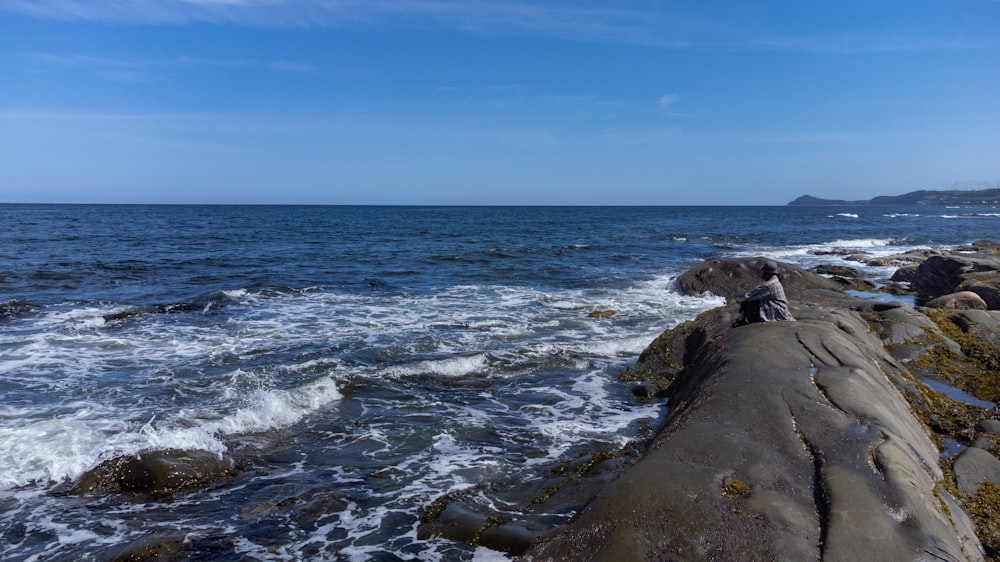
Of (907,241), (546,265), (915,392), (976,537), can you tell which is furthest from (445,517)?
(907,241)

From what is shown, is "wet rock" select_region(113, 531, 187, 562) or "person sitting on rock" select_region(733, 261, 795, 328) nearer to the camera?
"wet rock" select_region(113, 531, 187, 562)

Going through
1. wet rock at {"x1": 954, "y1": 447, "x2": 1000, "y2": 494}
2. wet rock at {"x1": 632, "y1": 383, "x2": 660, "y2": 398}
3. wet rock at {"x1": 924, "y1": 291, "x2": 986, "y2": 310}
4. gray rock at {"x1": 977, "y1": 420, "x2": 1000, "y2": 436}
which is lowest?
wet rock at {"x1": 632, "y1": 383, "x2": 660, "y2": 398}

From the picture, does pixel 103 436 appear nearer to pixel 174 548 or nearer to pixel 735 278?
pixel 174 548

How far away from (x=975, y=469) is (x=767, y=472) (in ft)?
11.2

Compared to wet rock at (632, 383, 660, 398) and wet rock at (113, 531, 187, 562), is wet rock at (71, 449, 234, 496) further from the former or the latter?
wet rock at (632, 383, 660, 398)

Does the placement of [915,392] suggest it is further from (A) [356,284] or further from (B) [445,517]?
(A) [356,284]

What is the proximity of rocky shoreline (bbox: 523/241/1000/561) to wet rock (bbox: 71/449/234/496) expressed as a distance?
209 inches

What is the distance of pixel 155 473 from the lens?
8.08 meters

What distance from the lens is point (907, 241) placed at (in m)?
48.5

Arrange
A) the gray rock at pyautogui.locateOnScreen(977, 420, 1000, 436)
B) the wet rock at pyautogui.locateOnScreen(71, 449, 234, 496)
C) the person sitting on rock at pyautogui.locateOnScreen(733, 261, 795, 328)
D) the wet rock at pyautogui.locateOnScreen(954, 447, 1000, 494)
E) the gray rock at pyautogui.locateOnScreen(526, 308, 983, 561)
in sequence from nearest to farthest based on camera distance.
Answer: the gray rock at pyautogui.locateOnScreen(526, 308, 983, 561)
the wet rock at pyautogui.locateOnScreen(954, 447, 1000, 494)
the wet rock at pyautogui.locateOnScreen(71, 449, 234, 496)
the gray rock at pyautogui.locateOnScreen(977, 420, 1000, 436)
the person sitting on rock at pyautogui.locateOnScreen(733, 261, 795, 328)

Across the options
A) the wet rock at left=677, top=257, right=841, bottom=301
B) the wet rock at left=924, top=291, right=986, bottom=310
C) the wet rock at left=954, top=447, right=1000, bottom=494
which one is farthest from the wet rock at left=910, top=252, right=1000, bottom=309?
the wet rock at left=954, top=447, right=1000, bottom=494

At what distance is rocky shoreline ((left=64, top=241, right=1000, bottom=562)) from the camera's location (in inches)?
192

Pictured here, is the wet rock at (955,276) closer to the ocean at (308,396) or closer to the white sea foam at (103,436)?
the ocean at (308,396)

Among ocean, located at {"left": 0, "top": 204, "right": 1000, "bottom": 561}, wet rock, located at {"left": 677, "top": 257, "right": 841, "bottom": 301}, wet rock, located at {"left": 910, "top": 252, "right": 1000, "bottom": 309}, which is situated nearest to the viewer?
ocean, located at {"left": 0, "top": 204, "right": 1000, "bottom": 561}
